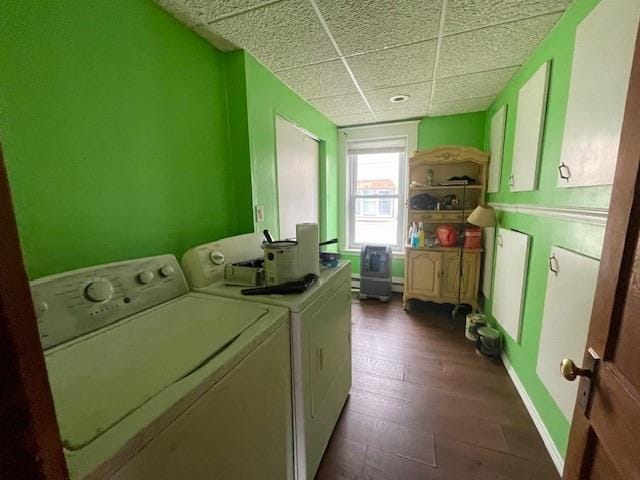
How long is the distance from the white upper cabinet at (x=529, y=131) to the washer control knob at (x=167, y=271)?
6.71ft

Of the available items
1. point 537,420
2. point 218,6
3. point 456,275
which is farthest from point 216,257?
point 456,275

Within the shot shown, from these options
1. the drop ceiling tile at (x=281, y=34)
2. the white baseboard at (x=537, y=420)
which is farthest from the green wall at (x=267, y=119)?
the white baseboard at (x=537, y=420)

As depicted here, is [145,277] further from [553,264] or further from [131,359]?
[553,264]

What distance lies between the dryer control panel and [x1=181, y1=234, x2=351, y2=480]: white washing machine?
16 centimetres

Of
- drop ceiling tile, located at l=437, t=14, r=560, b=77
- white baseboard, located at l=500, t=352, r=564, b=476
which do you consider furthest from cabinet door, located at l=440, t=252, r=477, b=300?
drop ceiling tile, located at l=437, t=14, r=560, b=77

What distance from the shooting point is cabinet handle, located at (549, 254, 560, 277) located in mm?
1326

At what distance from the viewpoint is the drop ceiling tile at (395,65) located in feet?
5.48

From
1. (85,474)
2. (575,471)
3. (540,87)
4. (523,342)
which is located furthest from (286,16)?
(523,342)

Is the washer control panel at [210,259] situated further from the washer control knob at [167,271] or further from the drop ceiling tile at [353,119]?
the drop ceiling tile at [353,119]

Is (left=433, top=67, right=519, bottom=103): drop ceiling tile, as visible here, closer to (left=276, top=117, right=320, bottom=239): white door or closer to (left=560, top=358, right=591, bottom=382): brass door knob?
(left=276, top=117, right=320, bottom=239): white door

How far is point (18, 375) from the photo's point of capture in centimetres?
29

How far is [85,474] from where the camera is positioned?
40 cm

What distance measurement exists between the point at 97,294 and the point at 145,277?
0.54ft

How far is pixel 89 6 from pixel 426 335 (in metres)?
3.00
